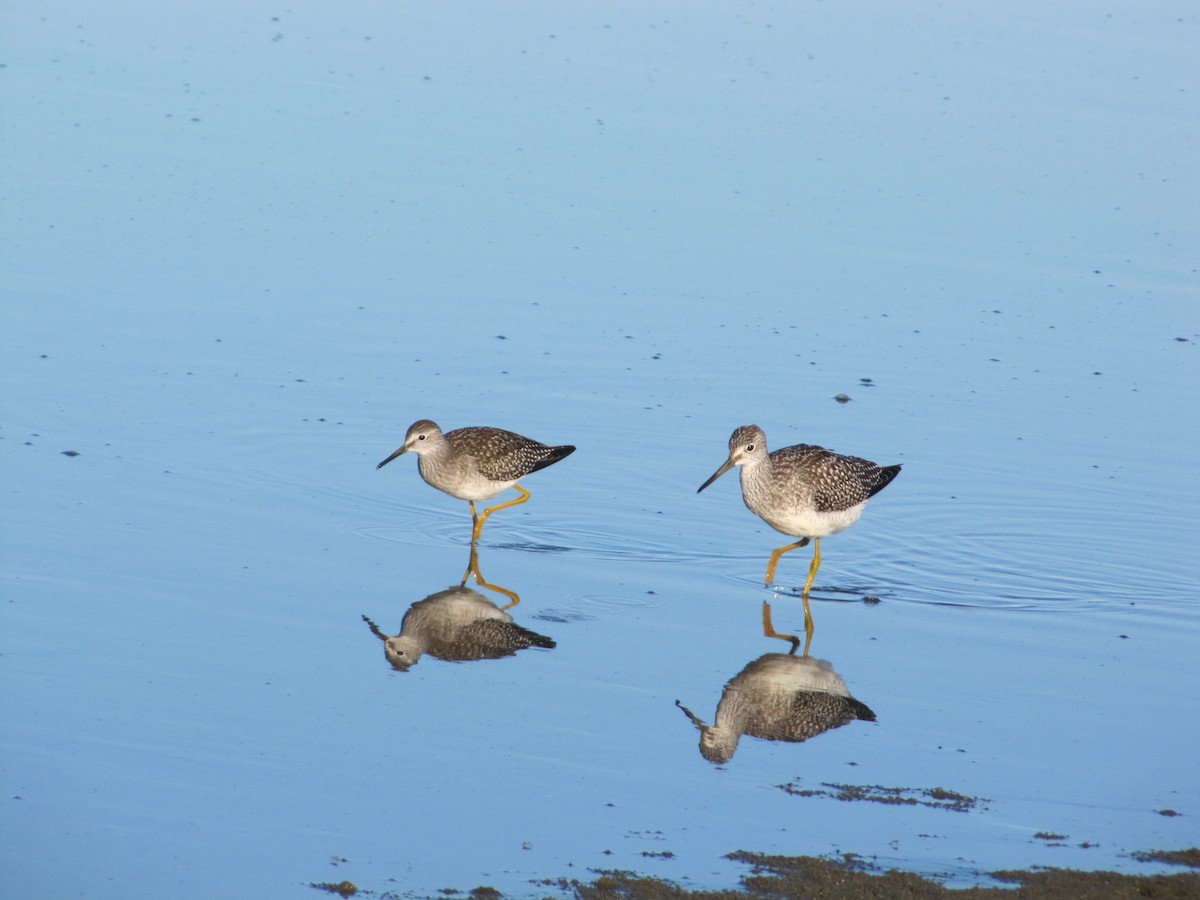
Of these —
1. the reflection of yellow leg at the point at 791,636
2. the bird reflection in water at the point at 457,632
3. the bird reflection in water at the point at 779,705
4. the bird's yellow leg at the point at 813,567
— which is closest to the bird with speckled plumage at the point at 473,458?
the bird reflection in water at the point at 457,632

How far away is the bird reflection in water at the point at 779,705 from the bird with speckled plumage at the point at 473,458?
2695mm

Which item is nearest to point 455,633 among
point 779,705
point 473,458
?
point 779,705

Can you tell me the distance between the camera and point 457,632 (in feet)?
31.4

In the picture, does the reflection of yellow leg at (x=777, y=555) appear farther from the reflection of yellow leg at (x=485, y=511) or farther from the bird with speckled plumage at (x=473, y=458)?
the reflection of yellow leg at (x=485, y=511)

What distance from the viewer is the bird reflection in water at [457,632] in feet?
30.3

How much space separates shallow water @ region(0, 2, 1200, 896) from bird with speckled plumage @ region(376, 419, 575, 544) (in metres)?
0.33

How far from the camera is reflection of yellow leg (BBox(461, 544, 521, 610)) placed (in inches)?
396

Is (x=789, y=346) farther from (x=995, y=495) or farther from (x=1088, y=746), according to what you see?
(x=1088, y=746)

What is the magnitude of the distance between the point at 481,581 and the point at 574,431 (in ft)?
7.79

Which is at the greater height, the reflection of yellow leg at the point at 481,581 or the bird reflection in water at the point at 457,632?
the reflection of yellow leg at the point at 481,581

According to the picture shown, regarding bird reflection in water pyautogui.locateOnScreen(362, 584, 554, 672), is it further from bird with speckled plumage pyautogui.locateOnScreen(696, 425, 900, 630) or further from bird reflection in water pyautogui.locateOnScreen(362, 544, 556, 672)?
bird with speckled plumage pyautogui.locateOnScreen(696, 425, 900, 630)

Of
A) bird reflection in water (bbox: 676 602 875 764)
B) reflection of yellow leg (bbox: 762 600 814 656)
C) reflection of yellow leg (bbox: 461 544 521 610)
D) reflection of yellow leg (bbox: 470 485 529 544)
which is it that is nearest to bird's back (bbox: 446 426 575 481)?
reflection of yellow leg (bbox: 470 485 529 544)

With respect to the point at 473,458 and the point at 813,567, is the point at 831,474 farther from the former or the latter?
the point at 473,458

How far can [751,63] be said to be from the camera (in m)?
21.9
